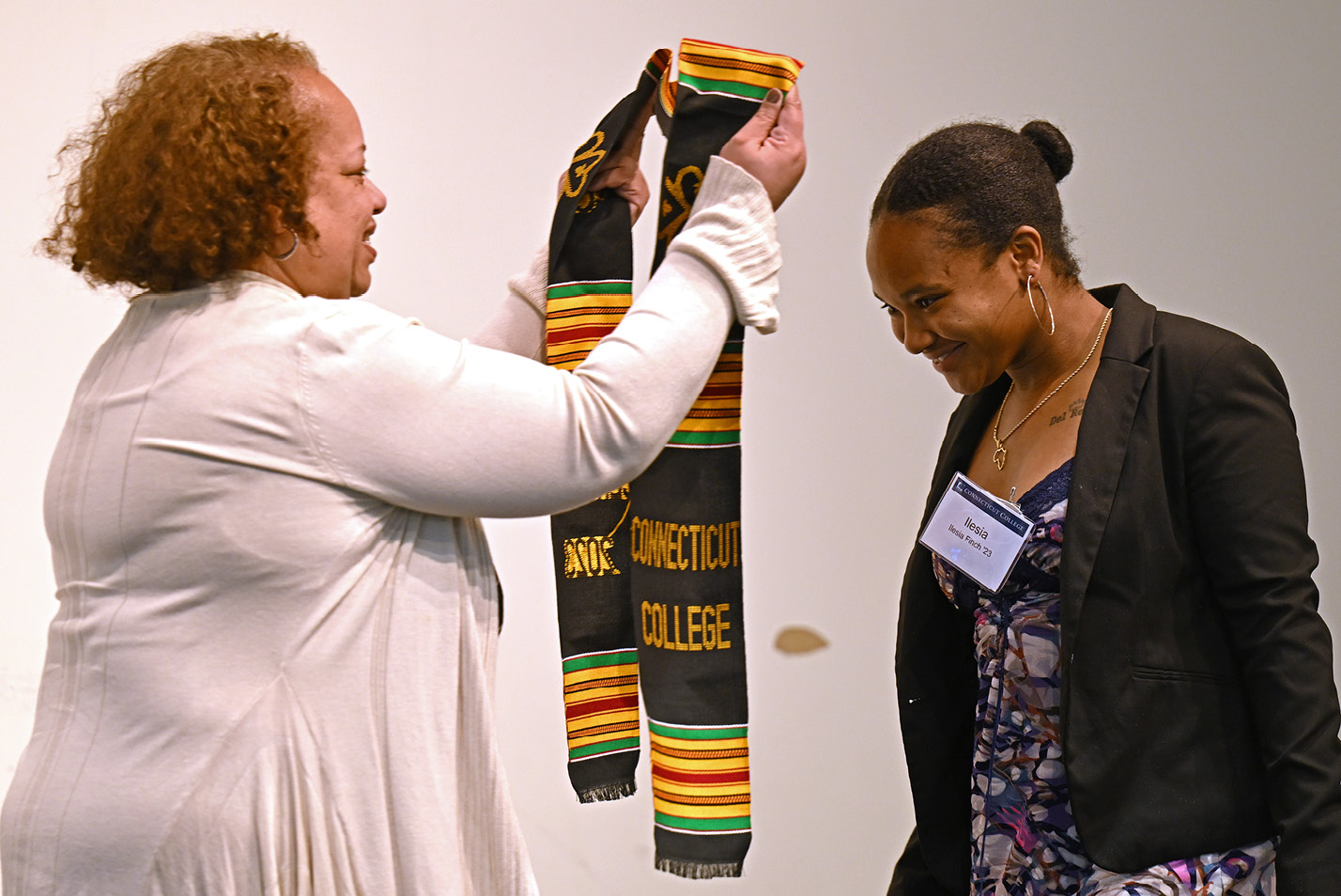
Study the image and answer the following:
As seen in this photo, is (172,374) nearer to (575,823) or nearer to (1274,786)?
(1274,786)

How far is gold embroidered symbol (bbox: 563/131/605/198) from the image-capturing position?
1.43 meters

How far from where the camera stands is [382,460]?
105 cm

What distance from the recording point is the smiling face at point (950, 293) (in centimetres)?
159

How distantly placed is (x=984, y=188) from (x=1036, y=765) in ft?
2.59

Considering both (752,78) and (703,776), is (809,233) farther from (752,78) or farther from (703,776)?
(703,776)

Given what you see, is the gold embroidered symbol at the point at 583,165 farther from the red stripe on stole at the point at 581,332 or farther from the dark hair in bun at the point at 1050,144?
the dark hair in bun at the point at 1050,144

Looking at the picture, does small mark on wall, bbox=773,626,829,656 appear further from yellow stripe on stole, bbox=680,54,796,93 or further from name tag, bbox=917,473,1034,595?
yellow stripe on stole, bbox=680,54,796,93

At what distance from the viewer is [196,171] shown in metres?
1.05

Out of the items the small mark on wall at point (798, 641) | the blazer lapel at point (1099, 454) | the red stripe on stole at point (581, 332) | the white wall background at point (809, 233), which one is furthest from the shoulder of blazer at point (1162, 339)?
the small mark on wall at point (798, 641)

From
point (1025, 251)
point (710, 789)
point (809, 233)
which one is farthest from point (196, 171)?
point (809, 233)

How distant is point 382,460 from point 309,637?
0.19 meters

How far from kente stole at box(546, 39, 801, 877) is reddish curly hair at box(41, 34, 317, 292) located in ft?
1.33

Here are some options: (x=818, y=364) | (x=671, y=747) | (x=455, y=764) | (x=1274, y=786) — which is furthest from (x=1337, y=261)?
(x=455, y=764)

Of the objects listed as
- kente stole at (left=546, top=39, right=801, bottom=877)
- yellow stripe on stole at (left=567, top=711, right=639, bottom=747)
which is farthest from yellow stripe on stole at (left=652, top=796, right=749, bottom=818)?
yellow stripe on stole at (left=567, top=711, right=639, bottom=747)
